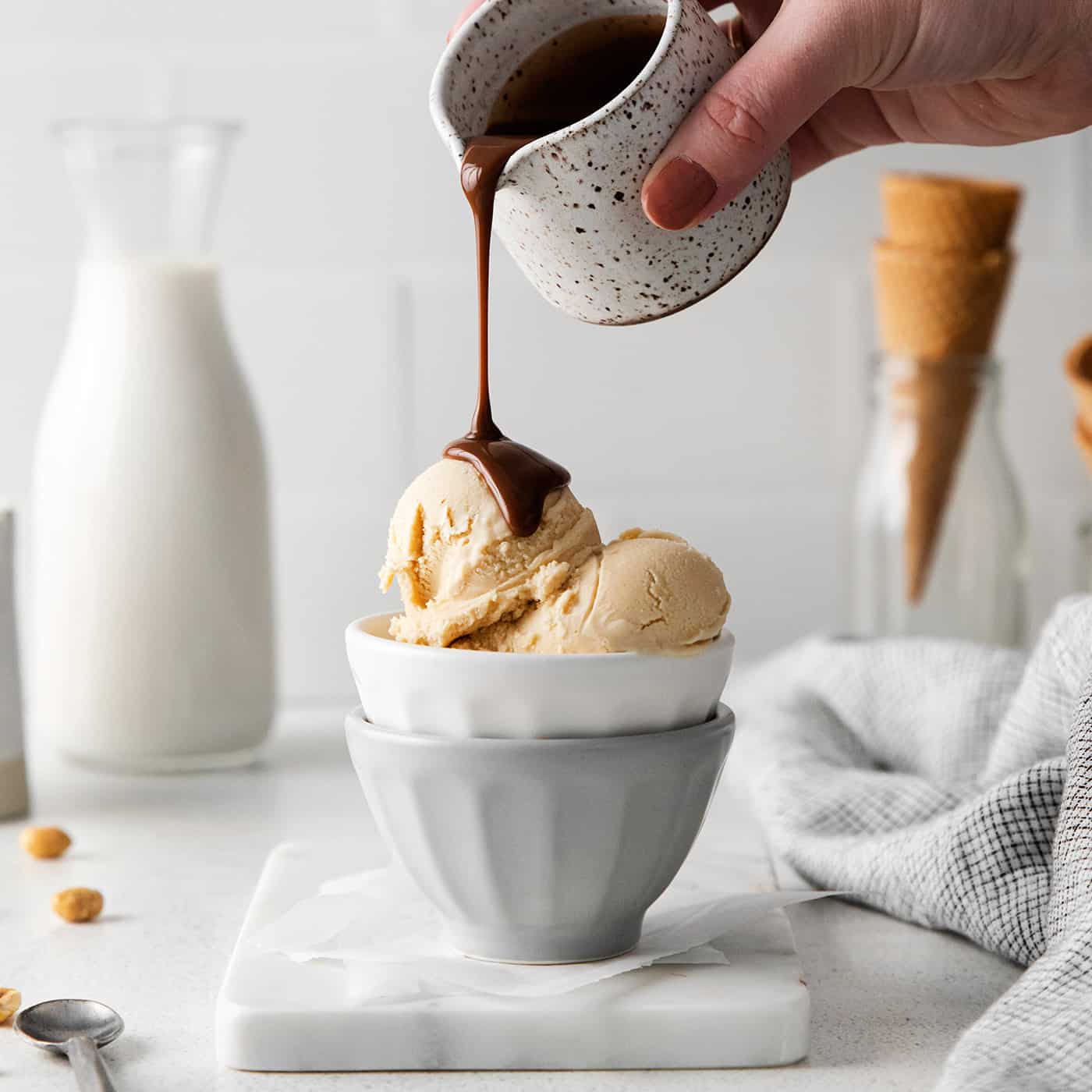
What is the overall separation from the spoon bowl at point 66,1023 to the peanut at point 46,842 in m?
0.29

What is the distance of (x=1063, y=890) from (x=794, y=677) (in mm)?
568

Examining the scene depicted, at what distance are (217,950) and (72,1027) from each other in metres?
0.13

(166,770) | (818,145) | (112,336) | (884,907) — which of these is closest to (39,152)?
(112,336)

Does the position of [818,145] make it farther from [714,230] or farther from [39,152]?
[39,152]

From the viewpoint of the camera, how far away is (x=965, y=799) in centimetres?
92

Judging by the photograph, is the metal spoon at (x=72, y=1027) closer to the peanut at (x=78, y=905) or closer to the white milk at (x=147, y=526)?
the peanut at (x=78, y=905)

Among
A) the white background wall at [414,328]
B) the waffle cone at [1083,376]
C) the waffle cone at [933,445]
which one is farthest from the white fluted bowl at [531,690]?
the white background wall at [414,328]

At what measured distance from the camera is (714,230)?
757mm

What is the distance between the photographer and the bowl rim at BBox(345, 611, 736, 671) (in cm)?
67

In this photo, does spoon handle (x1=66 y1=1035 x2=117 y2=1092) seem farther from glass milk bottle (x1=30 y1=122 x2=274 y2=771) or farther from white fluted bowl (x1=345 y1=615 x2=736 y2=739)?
glass milk bottle (x1=30 y1=122 x2=274 y2=771)

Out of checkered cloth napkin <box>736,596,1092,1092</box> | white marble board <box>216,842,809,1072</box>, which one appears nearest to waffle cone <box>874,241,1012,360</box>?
checkered cloth napkin <box>736,596,1092,1092</box>

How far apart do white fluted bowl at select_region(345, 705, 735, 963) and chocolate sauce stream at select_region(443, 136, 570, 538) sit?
0.11m

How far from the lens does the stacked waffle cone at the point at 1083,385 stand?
121cm

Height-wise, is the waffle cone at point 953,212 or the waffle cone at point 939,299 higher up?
the waffle cone at point 953,212
